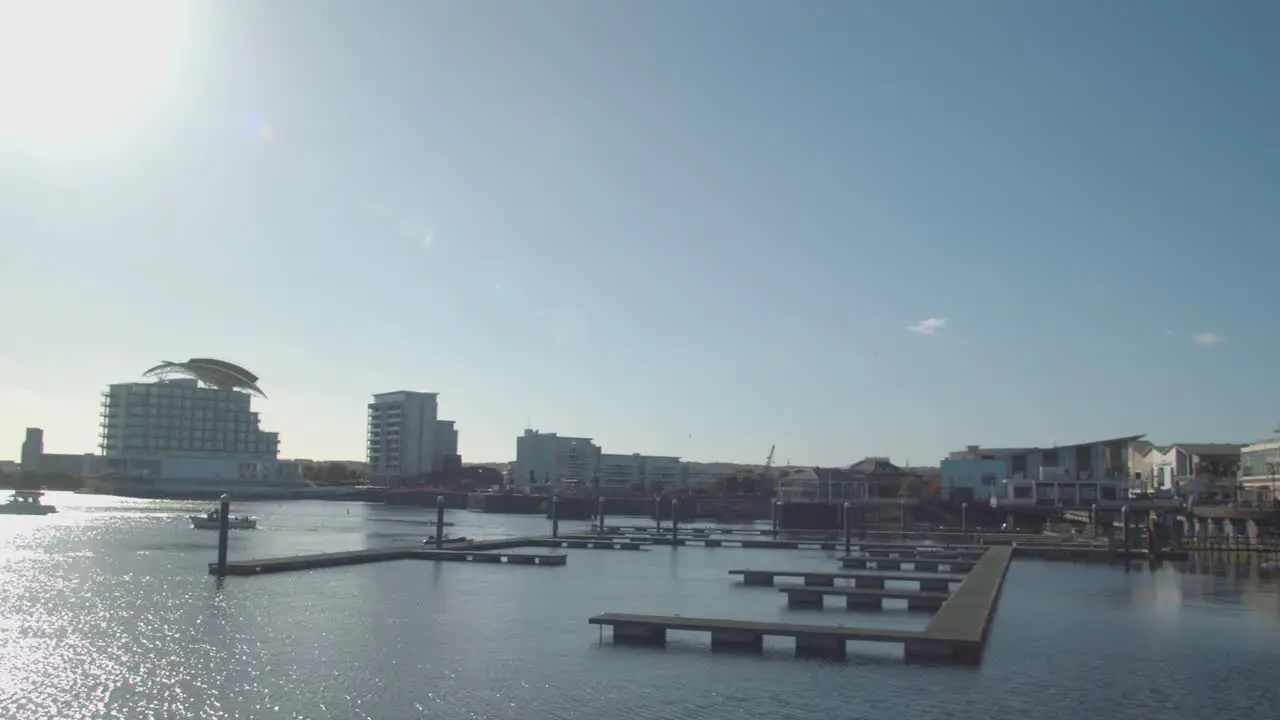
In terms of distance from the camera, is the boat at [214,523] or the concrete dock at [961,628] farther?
the boat at [214,523]

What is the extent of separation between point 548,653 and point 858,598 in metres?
17.6

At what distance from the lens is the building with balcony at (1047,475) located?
389 feet

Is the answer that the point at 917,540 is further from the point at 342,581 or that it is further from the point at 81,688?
the point at 81,688

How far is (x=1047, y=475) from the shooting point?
124 meters

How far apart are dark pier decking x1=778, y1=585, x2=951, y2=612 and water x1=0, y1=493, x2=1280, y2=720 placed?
854mm

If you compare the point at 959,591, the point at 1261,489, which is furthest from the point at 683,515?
the point at 959,591

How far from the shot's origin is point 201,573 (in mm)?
54938

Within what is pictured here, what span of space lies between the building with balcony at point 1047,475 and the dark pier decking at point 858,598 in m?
78.9

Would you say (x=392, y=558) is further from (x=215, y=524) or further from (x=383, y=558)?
(x=215, y=524)

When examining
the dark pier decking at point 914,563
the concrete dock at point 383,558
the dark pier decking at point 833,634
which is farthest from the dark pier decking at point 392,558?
the dark pier decking at point 833,634

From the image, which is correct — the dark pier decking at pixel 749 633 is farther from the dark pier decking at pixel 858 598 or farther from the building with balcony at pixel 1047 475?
the building with balcony at pixel 1047 475

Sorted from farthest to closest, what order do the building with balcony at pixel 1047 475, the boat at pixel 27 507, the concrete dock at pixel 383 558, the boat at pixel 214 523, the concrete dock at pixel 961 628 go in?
1. the boat at pixel 27 507
2. the building with balcony at pixel 1047 475
3. the boat at pixel 214 523
4. the concrete dock at pixel 383 558
5. the concrete dock at pixel 961 628

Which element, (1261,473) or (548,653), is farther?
(1261,473)

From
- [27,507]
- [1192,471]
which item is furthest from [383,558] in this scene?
[27,507]
